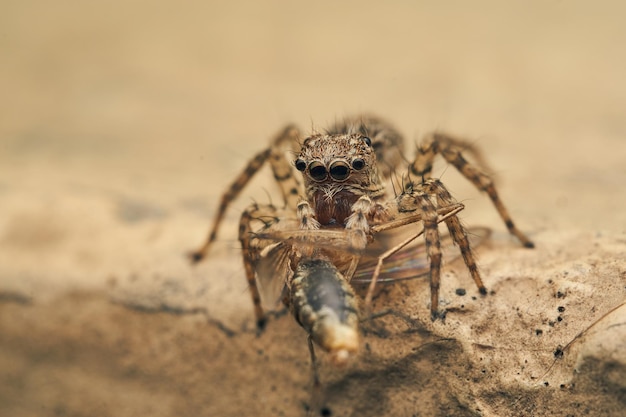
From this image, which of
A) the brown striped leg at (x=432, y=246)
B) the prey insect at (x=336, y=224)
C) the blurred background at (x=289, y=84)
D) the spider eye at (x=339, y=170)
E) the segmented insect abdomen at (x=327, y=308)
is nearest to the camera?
the segmented insect abdomen at (x=327, y=308)

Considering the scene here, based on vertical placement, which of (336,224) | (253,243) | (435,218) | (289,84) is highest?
(435,218)

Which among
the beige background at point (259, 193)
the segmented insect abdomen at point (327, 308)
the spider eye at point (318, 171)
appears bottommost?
the beige background at point (259, 193)

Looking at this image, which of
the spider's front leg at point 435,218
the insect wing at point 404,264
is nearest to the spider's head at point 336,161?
the spider's front leg at point 435,218

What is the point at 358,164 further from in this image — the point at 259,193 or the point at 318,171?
the point at 259,193

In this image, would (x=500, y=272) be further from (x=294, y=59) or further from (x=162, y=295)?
(x=294, y=59)

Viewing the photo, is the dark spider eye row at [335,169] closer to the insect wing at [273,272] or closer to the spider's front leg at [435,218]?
the spider's front leg at [435,218]

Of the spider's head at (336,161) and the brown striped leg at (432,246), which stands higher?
the spider's head at (336,161)

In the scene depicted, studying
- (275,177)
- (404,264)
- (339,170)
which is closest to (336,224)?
(339,170)
